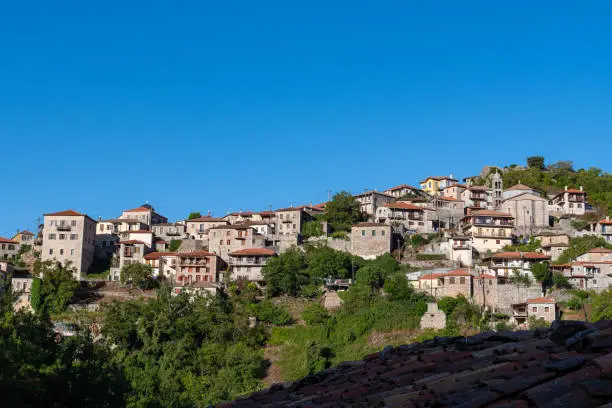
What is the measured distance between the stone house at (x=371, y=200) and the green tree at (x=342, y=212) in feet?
11.6

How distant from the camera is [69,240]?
70.6 meters

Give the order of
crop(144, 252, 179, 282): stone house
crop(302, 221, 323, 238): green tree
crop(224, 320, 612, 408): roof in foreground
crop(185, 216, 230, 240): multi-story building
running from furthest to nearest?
crop(185, 216, 230, 240): multi-story building
crop(302, 221, 323, 238): green tree
crop(144, 252, 179, 282): stone house
crop(224, 320, 612, 408): roof in foreground

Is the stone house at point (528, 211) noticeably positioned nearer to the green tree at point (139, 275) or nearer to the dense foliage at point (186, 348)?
the dense foliage at point (186, 348)

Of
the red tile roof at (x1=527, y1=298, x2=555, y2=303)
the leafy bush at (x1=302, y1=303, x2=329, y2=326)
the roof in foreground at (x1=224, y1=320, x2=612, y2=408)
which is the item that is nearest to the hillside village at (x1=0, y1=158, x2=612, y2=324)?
the red tile roof at (x1=527, y1=298, x2=555, y2=303)

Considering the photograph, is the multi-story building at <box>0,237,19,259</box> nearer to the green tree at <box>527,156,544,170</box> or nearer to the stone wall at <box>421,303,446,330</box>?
the stone wall at <box>421,303,446,330</box>

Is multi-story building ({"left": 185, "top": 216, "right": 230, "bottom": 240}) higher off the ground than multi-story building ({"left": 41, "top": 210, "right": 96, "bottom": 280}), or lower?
higher

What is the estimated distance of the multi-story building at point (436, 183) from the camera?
94.0 meters

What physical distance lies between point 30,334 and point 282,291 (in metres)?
38.0

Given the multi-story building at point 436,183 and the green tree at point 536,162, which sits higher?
the green tree at point 536,162

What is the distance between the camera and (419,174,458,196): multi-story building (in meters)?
94.0

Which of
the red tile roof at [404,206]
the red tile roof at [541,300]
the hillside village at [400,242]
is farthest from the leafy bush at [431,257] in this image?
the red tile roof at [541,300]

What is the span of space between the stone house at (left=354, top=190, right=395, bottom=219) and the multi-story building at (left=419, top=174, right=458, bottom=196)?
10.6m

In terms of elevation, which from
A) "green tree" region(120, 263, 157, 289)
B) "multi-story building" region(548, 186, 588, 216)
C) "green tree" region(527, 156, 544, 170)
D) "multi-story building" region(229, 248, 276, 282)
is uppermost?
"green tree" region(527, 156, 544, 170)

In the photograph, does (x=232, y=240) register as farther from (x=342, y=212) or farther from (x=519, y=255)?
(x=519, y=255)
